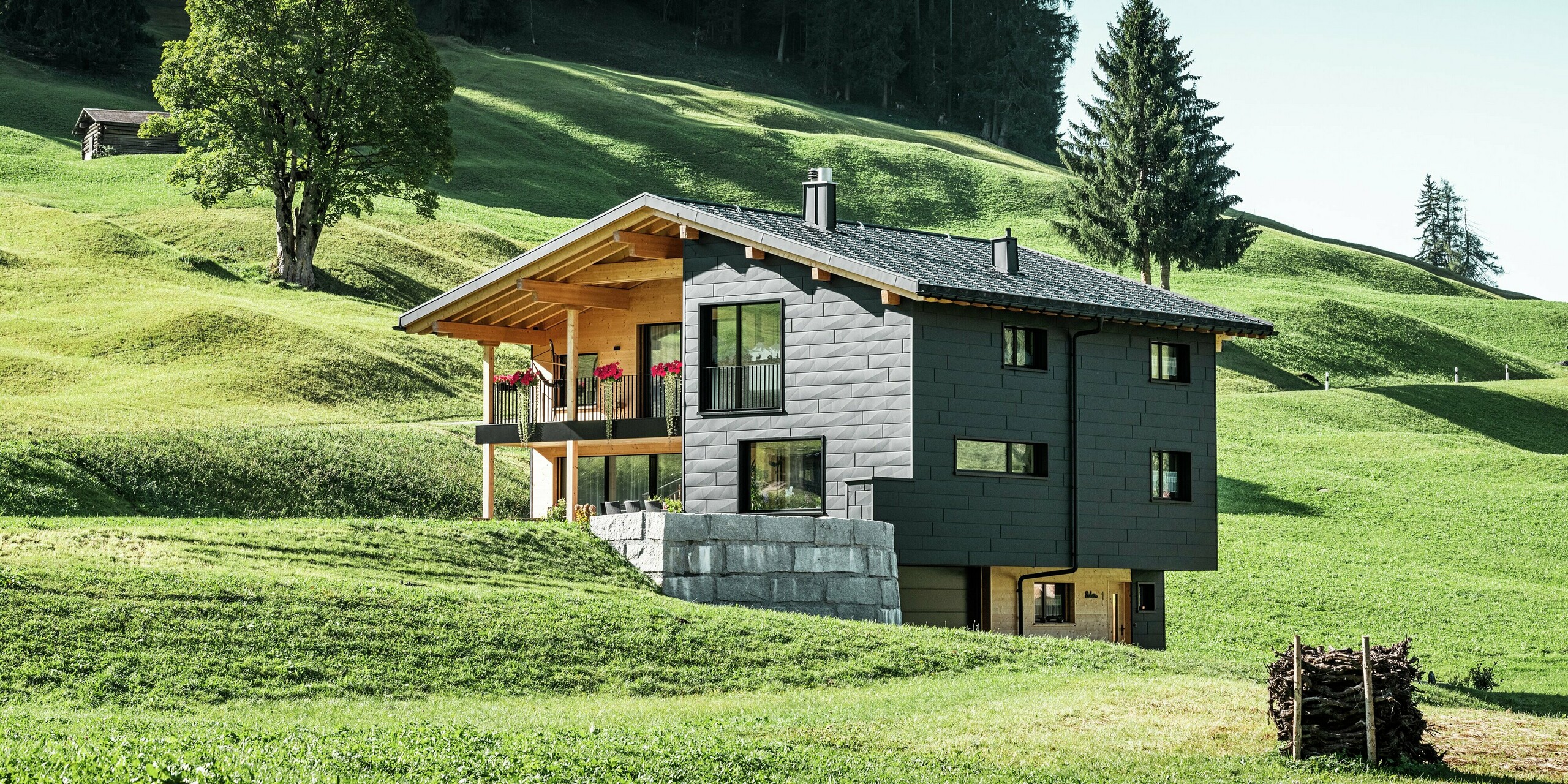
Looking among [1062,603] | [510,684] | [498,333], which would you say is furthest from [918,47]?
[510,684]

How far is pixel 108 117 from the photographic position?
7512 centimetres

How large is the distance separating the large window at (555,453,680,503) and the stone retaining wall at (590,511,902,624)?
22.4ft

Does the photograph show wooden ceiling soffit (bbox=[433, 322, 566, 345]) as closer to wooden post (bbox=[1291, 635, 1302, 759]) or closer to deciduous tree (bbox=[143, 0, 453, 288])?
wooden post (bbox=[1291, 635, 1302, 759])

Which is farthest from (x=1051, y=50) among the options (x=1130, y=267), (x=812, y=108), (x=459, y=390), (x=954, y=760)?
(x=954, y=760)

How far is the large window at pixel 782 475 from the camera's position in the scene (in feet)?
87.6

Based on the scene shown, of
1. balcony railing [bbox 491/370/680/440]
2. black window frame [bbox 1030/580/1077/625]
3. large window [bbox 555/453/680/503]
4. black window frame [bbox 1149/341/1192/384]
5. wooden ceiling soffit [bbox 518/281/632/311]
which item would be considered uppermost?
wooden ceiling soffit [bbox 518/281/632/311]

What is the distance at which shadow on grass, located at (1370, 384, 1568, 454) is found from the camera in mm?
53875

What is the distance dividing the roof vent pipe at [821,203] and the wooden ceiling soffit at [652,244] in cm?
250

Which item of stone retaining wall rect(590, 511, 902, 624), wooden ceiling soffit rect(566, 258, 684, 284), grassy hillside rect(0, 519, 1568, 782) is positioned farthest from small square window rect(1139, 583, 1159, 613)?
wooden ceiling soffit rect(566, 258, 684, 284)

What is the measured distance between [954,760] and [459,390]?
34994 millimetres

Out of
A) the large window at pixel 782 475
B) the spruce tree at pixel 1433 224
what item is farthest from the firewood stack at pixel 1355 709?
the spruce tree at pixel 1433 224

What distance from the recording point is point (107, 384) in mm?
39156

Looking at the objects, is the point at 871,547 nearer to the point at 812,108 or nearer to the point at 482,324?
the point at 482,324

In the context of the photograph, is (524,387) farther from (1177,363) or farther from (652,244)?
(1177,363)
